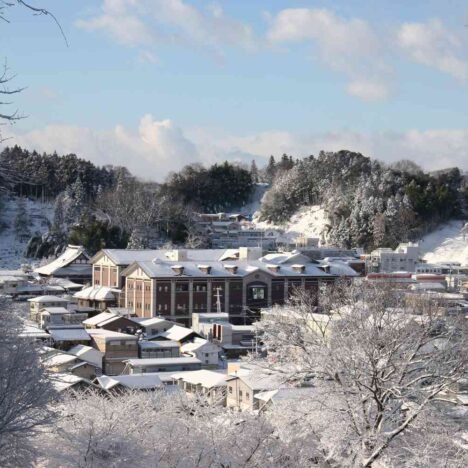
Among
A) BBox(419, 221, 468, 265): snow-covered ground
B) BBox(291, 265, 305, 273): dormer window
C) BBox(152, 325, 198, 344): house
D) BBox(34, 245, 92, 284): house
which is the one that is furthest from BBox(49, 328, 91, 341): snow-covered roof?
BBox(419, 221, 468, 265): snow-covered ground

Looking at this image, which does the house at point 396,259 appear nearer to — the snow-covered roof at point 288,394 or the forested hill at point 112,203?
the forested hill at point 112,203

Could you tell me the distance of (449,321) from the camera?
1092 centimetres

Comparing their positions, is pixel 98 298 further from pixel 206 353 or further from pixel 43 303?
pixel 206 353

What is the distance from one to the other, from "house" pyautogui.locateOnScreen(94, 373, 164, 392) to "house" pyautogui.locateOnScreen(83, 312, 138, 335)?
8.54m

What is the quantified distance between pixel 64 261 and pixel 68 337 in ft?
58.3

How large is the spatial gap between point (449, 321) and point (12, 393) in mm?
6218

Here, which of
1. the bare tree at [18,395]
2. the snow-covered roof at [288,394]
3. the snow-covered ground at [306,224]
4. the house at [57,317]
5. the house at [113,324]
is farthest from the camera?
the snow-covered ground at [306,224]

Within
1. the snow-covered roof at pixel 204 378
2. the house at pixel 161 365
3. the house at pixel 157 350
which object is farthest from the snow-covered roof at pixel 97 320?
the snow-covered roof at pixel 204 378

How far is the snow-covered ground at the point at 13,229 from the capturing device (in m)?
49.6

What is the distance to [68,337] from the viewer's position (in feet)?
83.7

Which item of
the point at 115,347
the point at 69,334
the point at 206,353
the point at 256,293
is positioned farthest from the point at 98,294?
the point at 206,353

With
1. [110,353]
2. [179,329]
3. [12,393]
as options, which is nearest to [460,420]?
[12,393]

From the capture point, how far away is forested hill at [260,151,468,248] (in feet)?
169

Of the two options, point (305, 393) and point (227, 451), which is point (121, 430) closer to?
point (227, 451)
